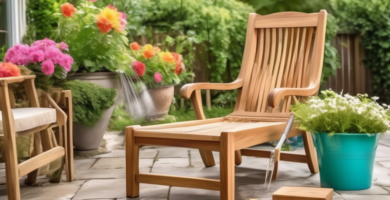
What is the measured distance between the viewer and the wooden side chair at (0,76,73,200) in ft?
8.16

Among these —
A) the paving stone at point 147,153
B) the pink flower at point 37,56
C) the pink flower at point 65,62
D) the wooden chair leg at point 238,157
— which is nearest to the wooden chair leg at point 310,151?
the wooden chair leg at point 238,157

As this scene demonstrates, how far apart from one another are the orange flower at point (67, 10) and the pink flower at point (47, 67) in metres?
0.83

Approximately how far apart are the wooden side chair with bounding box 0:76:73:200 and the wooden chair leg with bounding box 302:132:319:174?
1366 millimetres

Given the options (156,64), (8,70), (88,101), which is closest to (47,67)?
(8,70)

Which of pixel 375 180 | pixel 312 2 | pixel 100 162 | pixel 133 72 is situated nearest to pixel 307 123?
pixel 375 180

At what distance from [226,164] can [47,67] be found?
57.0 inches

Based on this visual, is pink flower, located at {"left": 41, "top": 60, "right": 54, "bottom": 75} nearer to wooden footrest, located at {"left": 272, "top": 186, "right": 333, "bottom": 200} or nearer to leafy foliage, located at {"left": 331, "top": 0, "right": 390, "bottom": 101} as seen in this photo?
wooden footrest, located at {"left": 272, "top": 186, "right": 333, "bottom": 200}

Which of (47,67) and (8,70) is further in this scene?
(47,67)

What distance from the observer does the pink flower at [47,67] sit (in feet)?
11.1

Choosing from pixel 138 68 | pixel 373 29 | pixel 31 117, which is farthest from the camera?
pixel 373 29

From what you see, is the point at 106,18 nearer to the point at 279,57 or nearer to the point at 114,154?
the point at 114,154

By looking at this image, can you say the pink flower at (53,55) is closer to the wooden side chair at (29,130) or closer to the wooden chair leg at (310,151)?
the wooden side chair at (29,130)

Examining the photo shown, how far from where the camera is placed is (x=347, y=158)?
2.86m

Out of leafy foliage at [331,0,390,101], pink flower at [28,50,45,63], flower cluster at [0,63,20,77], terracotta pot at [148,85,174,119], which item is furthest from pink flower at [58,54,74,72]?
leafy foliage at [331,0,390,101]
